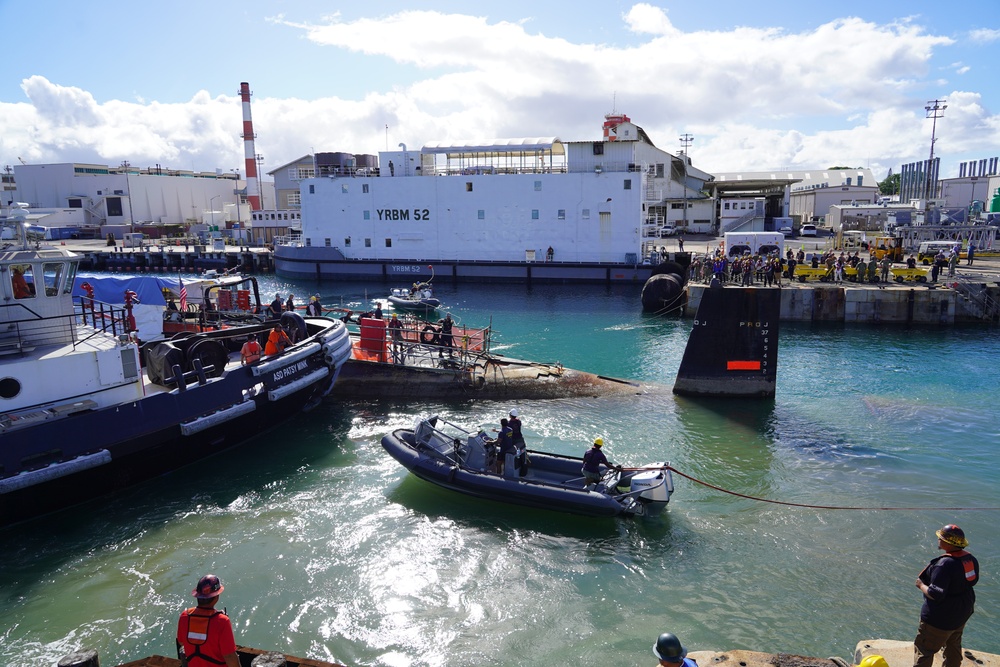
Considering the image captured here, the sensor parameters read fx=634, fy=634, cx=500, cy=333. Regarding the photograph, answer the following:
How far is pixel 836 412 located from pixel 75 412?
17.6 metres

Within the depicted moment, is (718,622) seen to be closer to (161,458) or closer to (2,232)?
(161,458)

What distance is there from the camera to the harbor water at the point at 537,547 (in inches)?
329

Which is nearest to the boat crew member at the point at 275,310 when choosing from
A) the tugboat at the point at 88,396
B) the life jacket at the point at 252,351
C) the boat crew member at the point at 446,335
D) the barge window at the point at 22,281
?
the life jacket at the point at 252,351

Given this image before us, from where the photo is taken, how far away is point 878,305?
2827cm

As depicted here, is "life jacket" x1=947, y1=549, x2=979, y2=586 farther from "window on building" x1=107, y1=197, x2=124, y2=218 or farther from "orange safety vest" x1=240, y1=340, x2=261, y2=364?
"window on building" x1=107, y1=197, x2=124, y2=218

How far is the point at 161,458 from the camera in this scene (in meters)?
12.6

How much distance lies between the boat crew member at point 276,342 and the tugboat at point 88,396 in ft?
1.67

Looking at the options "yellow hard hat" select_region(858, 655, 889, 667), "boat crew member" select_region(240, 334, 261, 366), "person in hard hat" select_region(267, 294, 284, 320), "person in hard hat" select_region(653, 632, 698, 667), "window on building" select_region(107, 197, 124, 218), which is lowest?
"yellow hard hat" select_region(858, 655, 889, 667)

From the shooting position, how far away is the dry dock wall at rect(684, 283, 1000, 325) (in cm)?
2783

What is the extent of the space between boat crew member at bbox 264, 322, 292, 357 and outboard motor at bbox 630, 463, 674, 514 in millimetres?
9177

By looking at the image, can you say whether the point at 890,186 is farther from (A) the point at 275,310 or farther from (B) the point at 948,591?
(B) the point at 948,591

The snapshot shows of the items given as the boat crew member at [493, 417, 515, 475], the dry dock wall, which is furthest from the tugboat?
the dry dock wall

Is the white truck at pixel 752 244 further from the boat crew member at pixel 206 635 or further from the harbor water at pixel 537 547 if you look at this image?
the boat crew member at pixel 206 635

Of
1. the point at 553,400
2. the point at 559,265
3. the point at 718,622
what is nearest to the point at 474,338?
the point at 553,400
